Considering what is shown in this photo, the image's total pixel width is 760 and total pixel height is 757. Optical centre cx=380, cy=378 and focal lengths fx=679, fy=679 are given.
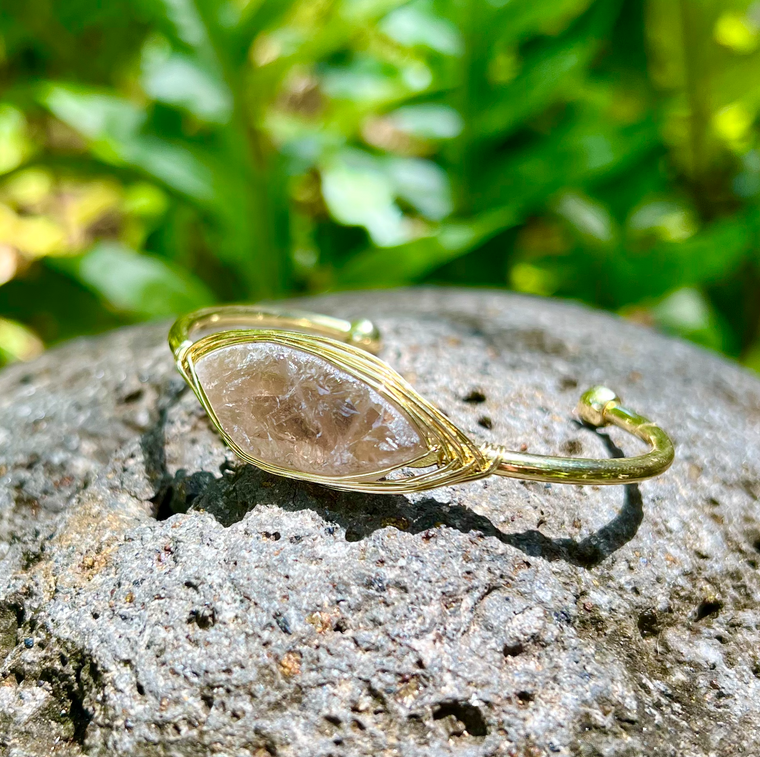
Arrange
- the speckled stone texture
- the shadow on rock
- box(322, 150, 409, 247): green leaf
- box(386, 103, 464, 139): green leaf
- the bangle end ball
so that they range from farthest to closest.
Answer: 1. box(386, 103, 464, 139): green leaf
2. box(322, 150, 409, 247): green leaf
3. the bangle end ball
4. the shadow on rock
5. the speckled stone texture

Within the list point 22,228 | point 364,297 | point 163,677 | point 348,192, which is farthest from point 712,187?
point 22,228

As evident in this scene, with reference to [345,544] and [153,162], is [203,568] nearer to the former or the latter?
[345,544]

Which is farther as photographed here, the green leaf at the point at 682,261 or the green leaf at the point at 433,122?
the green leaf at the point at 433,122

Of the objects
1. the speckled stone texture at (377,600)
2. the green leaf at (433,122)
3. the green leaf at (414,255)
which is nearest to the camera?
the speckled stone texture at (377,600)

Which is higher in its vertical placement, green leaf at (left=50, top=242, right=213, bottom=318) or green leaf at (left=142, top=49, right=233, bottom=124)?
green leaf at (left=142, top=49, right=233, bottom=124)

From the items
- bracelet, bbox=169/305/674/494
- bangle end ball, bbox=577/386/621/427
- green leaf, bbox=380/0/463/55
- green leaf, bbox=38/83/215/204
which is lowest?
bangle end ball, bbox=577/386/621/427

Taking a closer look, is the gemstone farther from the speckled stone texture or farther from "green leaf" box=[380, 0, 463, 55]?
"green leaf" box=[380, 0, 463, 55]

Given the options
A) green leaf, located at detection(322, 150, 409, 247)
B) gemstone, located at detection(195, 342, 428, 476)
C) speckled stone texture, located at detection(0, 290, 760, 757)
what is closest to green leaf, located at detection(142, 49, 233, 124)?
green leaf, located at detection(322, 150, 409, 247)

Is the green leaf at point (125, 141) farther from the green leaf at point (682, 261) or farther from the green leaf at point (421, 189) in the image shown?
the green leaf at point (682, 261)

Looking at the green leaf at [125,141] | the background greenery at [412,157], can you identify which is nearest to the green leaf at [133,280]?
the background greenery at [412,157]
